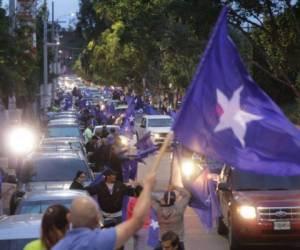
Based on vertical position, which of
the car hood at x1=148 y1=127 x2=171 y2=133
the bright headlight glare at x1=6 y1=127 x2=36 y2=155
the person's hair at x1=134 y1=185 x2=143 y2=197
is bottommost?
the car hood at x1=148 y1=127 x2=171 y2=133

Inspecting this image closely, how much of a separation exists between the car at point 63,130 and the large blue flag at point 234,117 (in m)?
23.0

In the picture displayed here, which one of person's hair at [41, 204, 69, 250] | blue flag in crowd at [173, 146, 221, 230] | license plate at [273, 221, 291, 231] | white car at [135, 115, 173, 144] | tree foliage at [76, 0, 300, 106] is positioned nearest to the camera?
person's hair at [41, 204, 69, 250]

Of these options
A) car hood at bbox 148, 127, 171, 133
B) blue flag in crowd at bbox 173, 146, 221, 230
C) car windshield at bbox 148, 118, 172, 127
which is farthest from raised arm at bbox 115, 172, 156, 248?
car windshield at bbox 148, 118, 172, 127

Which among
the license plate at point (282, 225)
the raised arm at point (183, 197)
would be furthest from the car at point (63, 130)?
the raised arm at point (183, 197)

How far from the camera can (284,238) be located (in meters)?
14.5

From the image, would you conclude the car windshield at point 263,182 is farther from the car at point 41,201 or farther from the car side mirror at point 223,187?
the car at point 41,201

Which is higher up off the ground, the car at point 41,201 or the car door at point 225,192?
the car at point 41,201

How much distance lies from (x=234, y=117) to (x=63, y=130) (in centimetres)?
2423

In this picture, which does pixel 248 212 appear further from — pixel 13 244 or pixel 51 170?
pixel 13 244

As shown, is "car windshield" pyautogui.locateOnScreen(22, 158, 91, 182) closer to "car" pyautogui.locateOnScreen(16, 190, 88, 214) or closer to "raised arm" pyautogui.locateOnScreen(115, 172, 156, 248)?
"car" pyautogui.locateOnScreen(16, 190, 88, 214)

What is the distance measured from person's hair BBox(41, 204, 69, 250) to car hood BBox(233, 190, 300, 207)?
8648 mm

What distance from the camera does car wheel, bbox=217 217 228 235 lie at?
16.8 m

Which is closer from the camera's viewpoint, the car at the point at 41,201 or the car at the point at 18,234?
the car at the point at 18,234

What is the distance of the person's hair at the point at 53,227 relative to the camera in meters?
6.12
